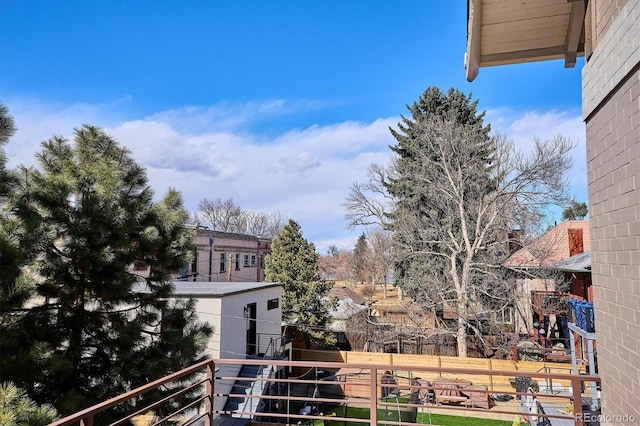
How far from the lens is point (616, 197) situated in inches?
73.4

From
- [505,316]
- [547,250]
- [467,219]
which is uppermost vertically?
[467,219]

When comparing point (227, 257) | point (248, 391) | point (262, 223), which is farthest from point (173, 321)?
point (262, 223)

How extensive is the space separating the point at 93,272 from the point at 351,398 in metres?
5.60

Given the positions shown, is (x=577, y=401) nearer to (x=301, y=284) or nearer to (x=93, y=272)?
(x=93, y=272)

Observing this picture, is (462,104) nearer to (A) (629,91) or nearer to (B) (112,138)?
(B) (112,138)

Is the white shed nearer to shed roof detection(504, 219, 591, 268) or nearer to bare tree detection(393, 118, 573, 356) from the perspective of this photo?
bare tree detection(393, 118, 573, 356)

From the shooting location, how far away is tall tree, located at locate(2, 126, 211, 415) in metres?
4.15

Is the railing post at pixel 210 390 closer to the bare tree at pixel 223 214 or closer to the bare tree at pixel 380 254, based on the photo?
the bare tree at pixel 380 254

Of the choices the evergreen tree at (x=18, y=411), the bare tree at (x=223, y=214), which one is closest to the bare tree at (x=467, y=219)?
the evergreen tree at (x=18, y=411)

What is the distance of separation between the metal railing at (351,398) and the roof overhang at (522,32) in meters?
2.56

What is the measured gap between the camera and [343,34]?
10.7m

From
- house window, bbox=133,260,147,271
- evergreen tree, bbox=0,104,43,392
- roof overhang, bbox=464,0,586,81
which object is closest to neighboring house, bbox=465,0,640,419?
roof overhang, bbox=464,0,586,81

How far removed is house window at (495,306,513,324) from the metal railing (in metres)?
2.36

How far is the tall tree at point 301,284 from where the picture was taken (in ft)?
54.3
